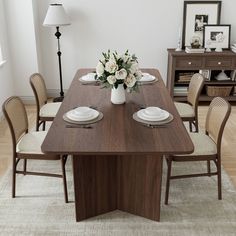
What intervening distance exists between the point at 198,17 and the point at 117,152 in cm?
330

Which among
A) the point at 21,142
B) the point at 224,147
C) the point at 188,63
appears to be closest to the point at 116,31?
the point at 188,63

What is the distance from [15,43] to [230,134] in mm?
3093

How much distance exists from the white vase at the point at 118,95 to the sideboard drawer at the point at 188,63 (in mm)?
2022

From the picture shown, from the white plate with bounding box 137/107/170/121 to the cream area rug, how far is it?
75 cm

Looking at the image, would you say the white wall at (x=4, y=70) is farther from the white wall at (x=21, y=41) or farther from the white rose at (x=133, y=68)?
the white rose at (x=133, y=68)

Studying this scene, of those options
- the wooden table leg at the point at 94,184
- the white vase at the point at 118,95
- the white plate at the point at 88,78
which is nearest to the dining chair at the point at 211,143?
the wooden table leg at the point at 94,184

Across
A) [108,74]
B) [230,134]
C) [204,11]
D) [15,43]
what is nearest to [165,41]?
[204,11]

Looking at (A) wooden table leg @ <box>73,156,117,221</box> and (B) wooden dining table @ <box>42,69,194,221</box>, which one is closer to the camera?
(B) wooden dining table @ <box>42,69,194,221</box>

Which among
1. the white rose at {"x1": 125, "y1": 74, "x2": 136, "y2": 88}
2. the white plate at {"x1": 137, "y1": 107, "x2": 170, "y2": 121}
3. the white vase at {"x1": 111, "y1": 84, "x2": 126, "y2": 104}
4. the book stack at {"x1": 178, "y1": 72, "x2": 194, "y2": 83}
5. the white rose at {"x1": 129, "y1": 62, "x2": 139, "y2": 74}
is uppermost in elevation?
the white rose at {"x1": 129, "y1": 62, "x2": 139, "y2": 74}

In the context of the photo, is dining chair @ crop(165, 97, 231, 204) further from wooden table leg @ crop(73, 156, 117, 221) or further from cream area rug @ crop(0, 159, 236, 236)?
wooden table leg @ crop(73, 156, 117, 221)

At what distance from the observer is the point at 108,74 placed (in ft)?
7.92

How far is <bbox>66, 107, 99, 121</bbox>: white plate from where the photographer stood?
2.26m

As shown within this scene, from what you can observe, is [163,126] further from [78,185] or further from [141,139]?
[78,185]

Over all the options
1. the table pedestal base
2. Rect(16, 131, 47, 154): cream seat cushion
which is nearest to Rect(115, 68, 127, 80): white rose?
the table pedestal base
